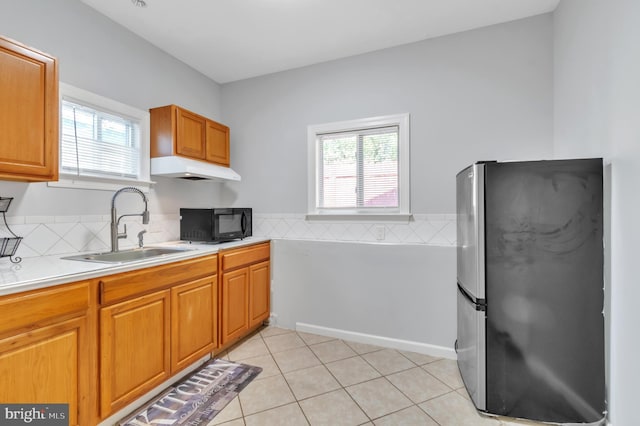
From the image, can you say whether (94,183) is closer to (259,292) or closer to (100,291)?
(100,291)

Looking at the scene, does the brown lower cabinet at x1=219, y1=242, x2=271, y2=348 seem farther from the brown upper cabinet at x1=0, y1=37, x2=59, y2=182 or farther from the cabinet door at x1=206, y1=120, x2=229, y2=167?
the brown upper cabinet at x1=0, y1=37, x2=59, y2=182

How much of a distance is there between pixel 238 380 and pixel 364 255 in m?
1.47

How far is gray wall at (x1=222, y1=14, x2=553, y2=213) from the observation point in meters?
2.41

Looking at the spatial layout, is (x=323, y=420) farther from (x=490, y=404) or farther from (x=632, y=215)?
(x=632, y=215)

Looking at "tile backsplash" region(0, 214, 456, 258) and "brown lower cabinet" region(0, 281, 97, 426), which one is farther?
"tile backsplash" region(0, 214, 456, 258)

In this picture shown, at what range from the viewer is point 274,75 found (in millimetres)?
3318

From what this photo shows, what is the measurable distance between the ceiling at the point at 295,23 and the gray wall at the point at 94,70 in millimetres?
140

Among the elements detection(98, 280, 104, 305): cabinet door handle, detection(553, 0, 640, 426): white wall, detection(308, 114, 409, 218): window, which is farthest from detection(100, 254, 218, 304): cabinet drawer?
detection(553, 0, 640, 426): white wall

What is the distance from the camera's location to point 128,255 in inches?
89.2

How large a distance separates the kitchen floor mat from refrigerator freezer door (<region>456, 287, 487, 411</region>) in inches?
59.3

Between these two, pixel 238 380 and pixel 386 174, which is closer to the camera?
pixel 238 380

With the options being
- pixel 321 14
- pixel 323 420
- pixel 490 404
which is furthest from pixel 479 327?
pixel 321 14

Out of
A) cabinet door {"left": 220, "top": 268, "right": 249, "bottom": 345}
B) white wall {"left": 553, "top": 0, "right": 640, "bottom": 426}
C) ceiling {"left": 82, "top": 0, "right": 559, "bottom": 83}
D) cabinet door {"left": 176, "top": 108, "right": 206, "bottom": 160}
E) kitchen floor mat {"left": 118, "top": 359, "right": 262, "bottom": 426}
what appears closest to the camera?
white wall {"left": 553, "top": 0, "right": 640, "bottom": 426}

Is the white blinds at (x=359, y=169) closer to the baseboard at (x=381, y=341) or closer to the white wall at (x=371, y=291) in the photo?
the white wall at (x=371, y=291)
